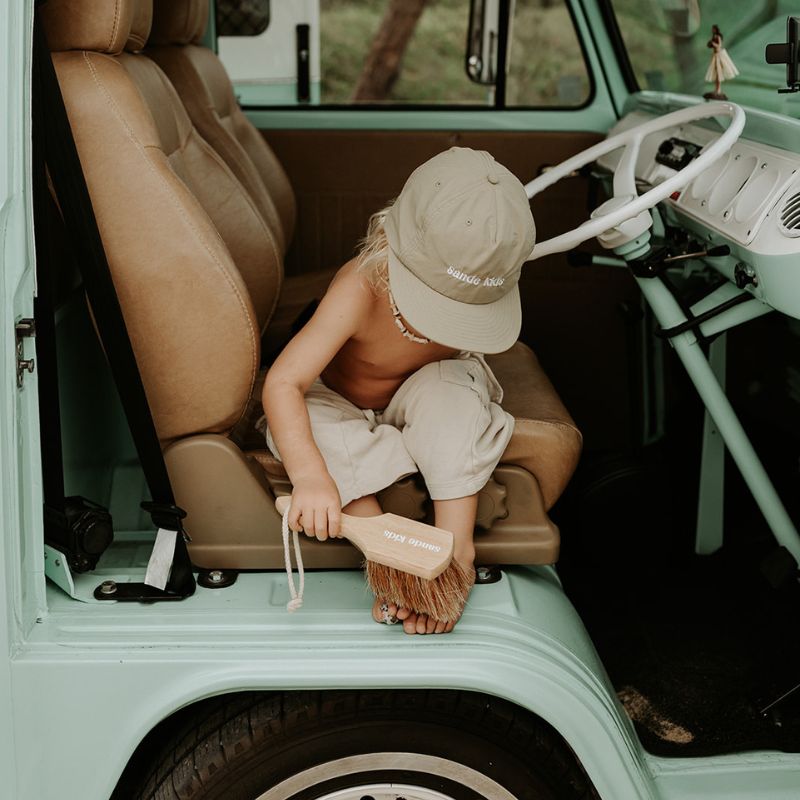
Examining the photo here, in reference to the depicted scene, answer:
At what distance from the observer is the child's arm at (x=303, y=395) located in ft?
4.47

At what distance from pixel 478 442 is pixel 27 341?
2.12 feet

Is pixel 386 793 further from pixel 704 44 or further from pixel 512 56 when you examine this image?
pixel 512 56

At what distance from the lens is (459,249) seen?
4.45 ft

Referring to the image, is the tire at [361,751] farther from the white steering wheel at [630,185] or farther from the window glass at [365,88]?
the window glass at [365,88]

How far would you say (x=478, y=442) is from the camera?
4.95 ft

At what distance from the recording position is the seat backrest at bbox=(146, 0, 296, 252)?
7.52 feet

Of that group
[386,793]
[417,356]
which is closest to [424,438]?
[417,356]

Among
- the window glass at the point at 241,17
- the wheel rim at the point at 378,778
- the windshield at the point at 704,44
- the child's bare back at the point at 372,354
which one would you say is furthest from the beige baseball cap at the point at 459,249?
the window glass at the point at 241,17

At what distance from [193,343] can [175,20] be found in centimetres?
116

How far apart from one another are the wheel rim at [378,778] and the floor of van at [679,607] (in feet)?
1.46

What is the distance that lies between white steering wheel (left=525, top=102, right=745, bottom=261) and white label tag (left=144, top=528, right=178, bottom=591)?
639 millimetres

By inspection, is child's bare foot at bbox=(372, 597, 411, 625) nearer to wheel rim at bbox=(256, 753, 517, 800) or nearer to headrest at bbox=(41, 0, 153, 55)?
wheel rim at bbox=(256, 753, 517, 800)

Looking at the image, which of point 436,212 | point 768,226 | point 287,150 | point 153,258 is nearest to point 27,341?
point 153,258

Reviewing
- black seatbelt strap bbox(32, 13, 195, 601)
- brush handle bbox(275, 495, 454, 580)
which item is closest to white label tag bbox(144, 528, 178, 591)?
black seatbelt strap bbox(32, 13, 195, 601)
